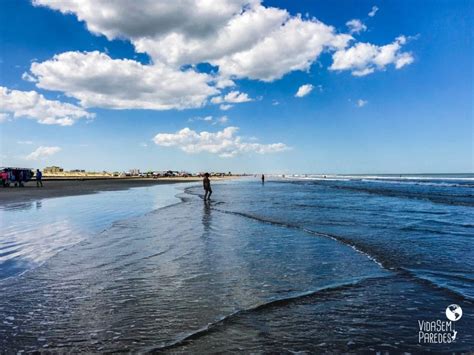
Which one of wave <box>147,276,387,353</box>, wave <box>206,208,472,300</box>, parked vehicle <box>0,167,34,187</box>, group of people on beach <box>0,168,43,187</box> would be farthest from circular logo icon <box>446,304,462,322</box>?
parked vehicle <box>0,167,34,187</box>

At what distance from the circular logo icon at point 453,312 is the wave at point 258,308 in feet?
5.50

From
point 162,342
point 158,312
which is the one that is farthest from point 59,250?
point 162,342

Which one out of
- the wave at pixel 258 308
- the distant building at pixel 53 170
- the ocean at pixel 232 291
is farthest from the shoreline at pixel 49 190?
the distant building at pixel 53 170

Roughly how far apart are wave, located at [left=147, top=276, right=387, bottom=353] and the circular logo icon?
66.0 inches

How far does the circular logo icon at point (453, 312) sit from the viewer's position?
5502mm

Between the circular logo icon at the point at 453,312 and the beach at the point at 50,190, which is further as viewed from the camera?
the beach at the point at 50,190

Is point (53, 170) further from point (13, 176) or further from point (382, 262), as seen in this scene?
point (382, 262)

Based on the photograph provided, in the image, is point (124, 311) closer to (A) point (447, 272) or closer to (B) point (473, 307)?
(B) point (473, 307)

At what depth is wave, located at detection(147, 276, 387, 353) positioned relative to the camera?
14.8 ft

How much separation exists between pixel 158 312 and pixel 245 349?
1.81 metres

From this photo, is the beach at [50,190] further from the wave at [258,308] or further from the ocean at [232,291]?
the wave at [258,308]

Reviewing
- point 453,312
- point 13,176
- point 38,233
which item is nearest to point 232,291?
point 453,312

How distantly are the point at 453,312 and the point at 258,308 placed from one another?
3.18m

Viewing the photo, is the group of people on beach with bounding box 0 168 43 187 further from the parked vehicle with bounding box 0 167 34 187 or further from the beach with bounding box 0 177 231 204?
the beach with bounding box 0 177 231 204
